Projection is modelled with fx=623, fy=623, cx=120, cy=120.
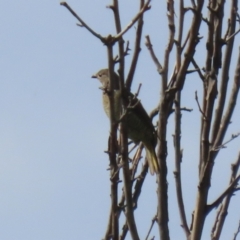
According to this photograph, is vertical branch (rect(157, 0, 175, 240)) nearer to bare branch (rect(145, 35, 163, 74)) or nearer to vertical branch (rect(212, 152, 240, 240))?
bare branch (rect(145, 35, 163, 74))

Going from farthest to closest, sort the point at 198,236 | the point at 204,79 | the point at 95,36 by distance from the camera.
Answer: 1. the point at 204,79
2. the point at 198,236
3. the point at 95,36

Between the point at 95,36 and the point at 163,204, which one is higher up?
the point at 95,36

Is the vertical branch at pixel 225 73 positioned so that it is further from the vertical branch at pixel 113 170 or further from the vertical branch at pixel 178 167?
the vertical branch at pixel 113 170

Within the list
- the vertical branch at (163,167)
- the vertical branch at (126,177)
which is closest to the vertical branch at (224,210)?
the vertical branch at (163,167)

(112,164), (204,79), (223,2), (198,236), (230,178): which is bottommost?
(198,236)

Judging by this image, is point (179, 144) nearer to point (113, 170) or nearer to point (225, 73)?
point (225, 73)

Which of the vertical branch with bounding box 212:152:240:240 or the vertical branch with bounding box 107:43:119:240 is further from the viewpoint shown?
the vertical branch with bounding box 212:152:240:240

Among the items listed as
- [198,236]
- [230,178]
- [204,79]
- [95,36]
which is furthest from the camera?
[230,178]

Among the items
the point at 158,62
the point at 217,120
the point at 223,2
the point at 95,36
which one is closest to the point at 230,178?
the point at 217,120

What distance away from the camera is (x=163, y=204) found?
112 inches

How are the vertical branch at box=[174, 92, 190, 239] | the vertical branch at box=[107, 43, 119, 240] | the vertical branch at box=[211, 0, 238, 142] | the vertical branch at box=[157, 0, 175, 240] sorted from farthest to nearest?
the vertical branch at box=[174, 92, 190, 239] → the vertical branch at box=[211, 0, 238, 142] → the vertical branch at box=[157, 0, 175, 240] → the vertical branch at box=[107, 43, 119, 240]

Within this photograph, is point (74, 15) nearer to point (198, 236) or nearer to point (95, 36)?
point (95, 36)

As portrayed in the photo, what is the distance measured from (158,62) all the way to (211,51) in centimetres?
33

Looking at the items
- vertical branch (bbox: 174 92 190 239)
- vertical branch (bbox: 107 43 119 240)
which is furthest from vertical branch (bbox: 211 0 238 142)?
vertical branch (bbox: 107 43 119 240)
